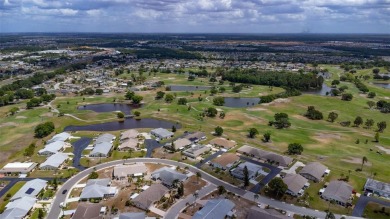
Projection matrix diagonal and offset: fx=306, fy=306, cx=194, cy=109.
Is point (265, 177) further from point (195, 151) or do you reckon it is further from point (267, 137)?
A: point (267, 137)

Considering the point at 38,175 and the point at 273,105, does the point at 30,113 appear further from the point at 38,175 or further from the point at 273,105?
the point at 273,105

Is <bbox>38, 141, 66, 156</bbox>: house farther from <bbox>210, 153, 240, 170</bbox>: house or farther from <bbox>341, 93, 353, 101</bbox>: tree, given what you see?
<bbox>341, 93, 353, 101</bbox>: tree

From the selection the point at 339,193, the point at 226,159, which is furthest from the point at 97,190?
the point at 339,193

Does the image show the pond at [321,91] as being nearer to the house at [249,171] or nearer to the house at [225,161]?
the house at [225,161]

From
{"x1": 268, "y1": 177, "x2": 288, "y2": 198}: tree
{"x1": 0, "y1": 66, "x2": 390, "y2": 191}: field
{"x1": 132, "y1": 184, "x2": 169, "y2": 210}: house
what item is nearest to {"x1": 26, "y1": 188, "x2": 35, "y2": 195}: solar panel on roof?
{"x1": 0, "y1": 66, "x2": 390, "y2": 191}: field

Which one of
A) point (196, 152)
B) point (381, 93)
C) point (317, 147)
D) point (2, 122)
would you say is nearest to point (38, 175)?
point (196, 152)

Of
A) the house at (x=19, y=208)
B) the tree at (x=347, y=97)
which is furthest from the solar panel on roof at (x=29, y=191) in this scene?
the tree at (x=347, y=97)

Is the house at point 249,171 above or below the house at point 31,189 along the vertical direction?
above
